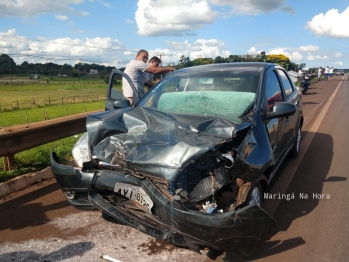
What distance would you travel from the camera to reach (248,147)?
3.11m

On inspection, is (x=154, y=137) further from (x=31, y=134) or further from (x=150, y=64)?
(x=150, y=64)

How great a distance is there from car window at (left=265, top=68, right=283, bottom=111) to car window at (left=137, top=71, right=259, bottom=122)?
0.71 feet

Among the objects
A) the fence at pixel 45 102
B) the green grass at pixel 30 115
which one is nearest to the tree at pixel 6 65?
the fence at pixel 45 102

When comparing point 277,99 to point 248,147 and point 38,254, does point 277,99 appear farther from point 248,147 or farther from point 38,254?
point 38,254

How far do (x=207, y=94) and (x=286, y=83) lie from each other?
197cm

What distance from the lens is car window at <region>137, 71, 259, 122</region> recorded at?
3.78m

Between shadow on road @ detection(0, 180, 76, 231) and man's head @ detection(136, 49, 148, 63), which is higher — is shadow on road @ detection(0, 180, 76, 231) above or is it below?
below

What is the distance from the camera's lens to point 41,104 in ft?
116

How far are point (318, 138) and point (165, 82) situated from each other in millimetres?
4581

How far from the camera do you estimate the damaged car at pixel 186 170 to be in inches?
102

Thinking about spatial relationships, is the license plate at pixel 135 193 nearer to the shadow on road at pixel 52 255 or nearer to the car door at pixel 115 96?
the shadow on road at pixel 52 255

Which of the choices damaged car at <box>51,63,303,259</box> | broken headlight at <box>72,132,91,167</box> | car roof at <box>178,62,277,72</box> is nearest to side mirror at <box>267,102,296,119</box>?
damaged car at <box>51,63,303,259</box>

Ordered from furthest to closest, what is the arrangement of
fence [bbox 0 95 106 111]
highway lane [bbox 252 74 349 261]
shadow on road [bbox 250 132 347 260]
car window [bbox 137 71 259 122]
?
fence [bbox 0 95 106 111]
car window [bbox 137 71 259 122]
shadow on road [bbox 250 132 347 260]
highway lane [bbox 252 74 349 261]

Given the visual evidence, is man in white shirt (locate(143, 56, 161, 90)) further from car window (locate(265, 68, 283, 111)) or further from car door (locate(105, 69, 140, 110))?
car window (locate(265, 68, 283, 111))
